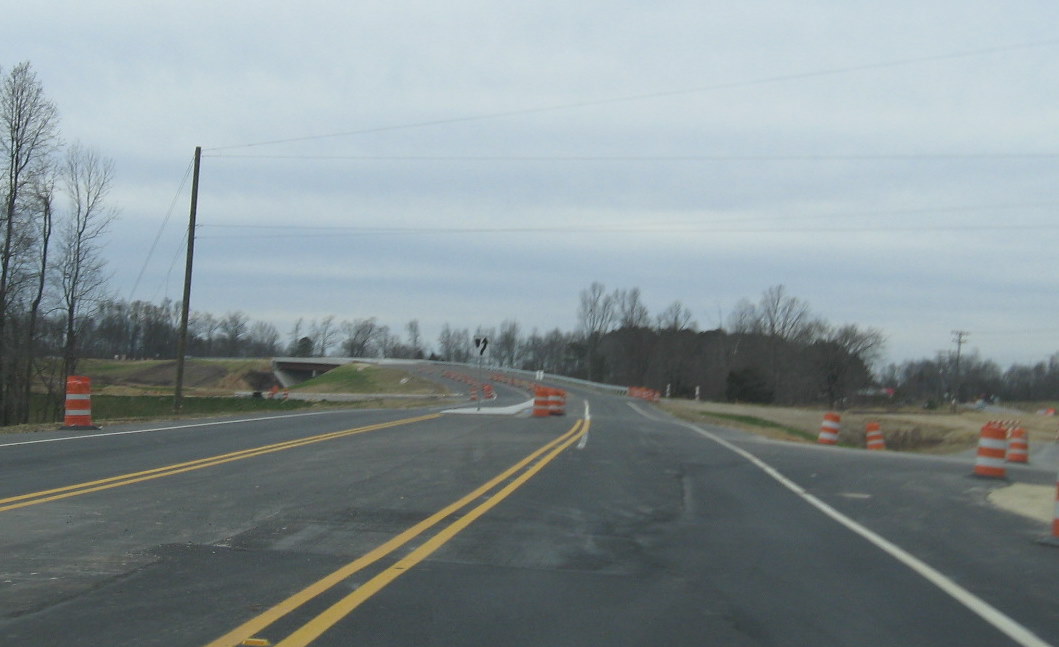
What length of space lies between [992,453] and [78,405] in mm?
18190

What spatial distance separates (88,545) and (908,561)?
7.43 m

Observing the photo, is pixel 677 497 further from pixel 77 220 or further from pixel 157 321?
pixel 157 321

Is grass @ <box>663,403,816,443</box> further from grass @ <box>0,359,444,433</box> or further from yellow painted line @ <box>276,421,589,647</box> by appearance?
yellow painted line @ <box>276,421,589,647</box>

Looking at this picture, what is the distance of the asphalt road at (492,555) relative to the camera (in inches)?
240

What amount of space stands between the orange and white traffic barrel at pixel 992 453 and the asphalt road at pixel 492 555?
1.76 feet

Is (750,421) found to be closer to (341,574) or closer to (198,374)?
(341,574)

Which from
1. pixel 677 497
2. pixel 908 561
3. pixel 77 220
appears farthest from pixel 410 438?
pixel 77 220

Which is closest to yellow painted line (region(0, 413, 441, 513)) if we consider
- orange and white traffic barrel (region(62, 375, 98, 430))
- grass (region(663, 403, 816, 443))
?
orange and white traffic barrel (region(62, 375, 98, 430))

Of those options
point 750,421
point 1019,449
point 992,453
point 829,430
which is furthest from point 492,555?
point 750,421

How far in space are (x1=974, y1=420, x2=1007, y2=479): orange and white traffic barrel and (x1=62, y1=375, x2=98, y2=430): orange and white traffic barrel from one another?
17629 millimetres

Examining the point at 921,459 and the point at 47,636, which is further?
the point at 921,459

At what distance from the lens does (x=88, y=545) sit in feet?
26.3

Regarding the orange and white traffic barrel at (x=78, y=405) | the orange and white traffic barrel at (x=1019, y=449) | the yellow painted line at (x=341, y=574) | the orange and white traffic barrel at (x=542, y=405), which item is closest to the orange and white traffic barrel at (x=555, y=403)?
the orange and white traffic barrel at (x=542, y=405)

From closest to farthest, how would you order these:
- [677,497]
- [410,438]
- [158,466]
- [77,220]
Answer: [677,497] < [158,466] < [410,438] < [77,220]
